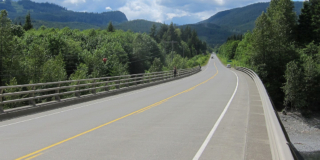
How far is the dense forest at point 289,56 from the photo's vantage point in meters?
48.3

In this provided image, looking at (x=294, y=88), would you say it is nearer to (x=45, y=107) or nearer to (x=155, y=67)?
(x=45, y=107)

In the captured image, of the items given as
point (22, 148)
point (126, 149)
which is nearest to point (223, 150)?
point (126, 149)

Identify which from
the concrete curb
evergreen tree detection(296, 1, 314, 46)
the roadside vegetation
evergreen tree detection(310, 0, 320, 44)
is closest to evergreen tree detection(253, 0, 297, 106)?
evergreen tree detection(310, 0, 320, 44)

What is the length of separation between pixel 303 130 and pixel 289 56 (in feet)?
89.8

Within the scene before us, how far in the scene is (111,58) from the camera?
78.1 metres

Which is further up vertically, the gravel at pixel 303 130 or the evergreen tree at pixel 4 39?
the evergreen tree at pixel 4 39

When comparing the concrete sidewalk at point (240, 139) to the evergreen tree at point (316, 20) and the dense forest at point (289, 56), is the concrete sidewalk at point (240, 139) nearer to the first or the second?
the dense forest at point (289, 56)

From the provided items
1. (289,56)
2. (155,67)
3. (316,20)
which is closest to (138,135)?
(289,56)

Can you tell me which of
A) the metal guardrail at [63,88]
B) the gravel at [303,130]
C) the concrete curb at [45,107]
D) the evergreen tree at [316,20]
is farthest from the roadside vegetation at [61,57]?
the evergreen tree at [316,20]

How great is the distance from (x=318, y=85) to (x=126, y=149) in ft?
166

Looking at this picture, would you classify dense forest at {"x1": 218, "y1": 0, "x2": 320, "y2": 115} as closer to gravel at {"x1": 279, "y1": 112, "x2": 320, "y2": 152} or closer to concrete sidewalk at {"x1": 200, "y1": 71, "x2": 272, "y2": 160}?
gravel at {"x1": 279, "y1": 112, "x2": 320, "y2": 152}

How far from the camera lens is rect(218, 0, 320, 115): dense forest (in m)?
48.3

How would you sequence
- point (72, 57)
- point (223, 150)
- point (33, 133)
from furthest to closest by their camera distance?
point (72, 57) < point (33, 133) < point (223, 150)

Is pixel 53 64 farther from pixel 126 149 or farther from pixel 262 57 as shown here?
pixel 126 149
